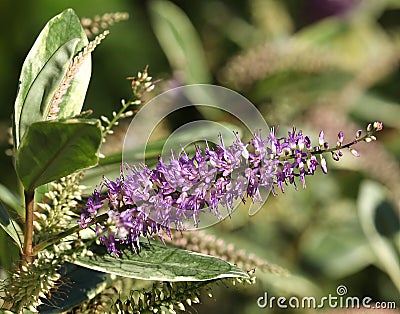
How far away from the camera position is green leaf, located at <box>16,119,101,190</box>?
434mm

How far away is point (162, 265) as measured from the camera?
52cm

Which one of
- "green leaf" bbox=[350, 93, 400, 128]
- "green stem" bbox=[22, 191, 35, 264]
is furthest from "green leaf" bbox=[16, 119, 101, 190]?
"green leaf" bbox=[350, 93, 400, 128]

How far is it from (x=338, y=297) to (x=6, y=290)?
2.46 feet

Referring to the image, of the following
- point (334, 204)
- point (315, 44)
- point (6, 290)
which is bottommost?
point (6, 290)

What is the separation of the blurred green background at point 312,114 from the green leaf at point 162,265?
16.8 inches

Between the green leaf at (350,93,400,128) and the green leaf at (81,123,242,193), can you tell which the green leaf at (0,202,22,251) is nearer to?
the green leaf at (81,123,242,193)

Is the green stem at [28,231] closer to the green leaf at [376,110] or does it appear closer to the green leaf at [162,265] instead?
the green leaf at [162,265]

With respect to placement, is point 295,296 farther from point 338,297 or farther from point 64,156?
point 64,156

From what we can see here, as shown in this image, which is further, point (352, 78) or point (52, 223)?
point (352, 78)

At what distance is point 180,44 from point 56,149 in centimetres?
78

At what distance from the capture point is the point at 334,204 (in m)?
1.24

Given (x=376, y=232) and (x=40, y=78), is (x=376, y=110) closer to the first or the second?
(x=376, y=232)

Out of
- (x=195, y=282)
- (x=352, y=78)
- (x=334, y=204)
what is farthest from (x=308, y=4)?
(x=195, y=282)

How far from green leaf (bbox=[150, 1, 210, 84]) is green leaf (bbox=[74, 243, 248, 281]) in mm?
643
